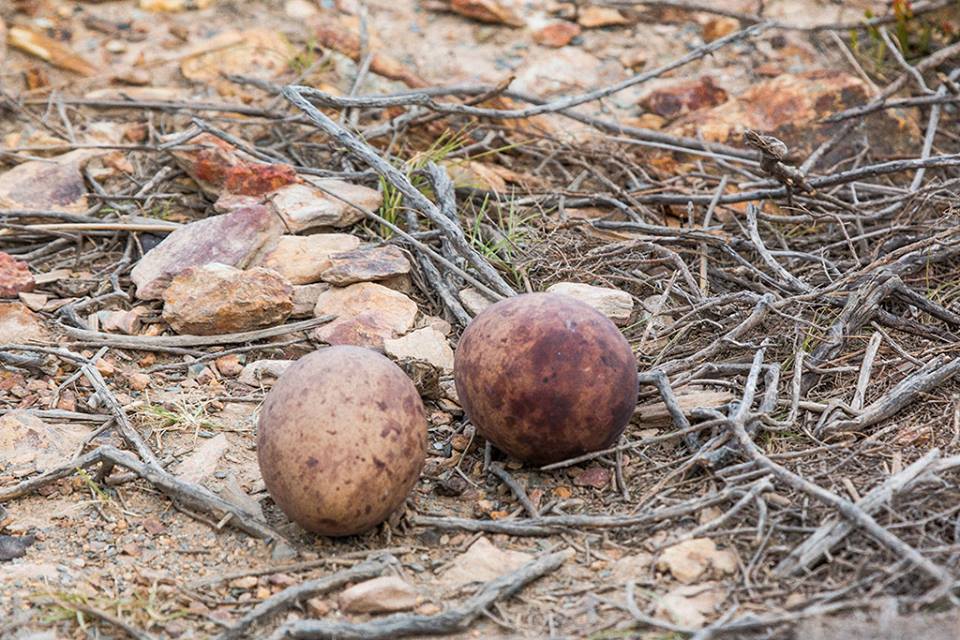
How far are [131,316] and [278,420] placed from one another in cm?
169

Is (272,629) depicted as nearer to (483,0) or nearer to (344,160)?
(344,160)

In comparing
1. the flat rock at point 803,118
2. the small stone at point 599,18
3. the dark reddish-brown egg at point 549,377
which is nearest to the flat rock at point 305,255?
the dark reddish-brown egg at point 549,377

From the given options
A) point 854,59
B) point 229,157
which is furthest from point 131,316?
point 854,59

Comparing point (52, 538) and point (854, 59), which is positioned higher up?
point (854, 59)

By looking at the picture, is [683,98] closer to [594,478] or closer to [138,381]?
[594,478]

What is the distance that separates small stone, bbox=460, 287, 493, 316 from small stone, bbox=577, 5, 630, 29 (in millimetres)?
3190

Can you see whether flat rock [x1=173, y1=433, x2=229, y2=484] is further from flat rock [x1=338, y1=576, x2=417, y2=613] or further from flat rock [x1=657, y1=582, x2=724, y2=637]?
flat rock [x1=657, y1=582, x2=724, y2=637]

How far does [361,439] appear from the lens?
10.2 feet

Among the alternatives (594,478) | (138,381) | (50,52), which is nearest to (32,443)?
(138,381)

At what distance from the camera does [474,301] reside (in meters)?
4.62

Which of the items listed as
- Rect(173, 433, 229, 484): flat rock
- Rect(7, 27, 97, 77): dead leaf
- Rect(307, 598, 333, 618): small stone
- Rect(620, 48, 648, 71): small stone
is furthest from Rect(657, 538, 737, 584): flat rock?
Rect(7, 27, 97, 77): dead leaf

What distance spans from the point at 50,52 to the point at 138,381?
3.22m

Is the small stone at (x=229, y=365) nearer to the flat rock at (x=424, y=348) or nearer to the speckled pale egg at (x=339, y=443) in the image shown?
the flat rock at (x=424, y=348)

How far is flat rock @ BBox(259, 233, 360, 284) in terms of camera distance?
479 centimetres
